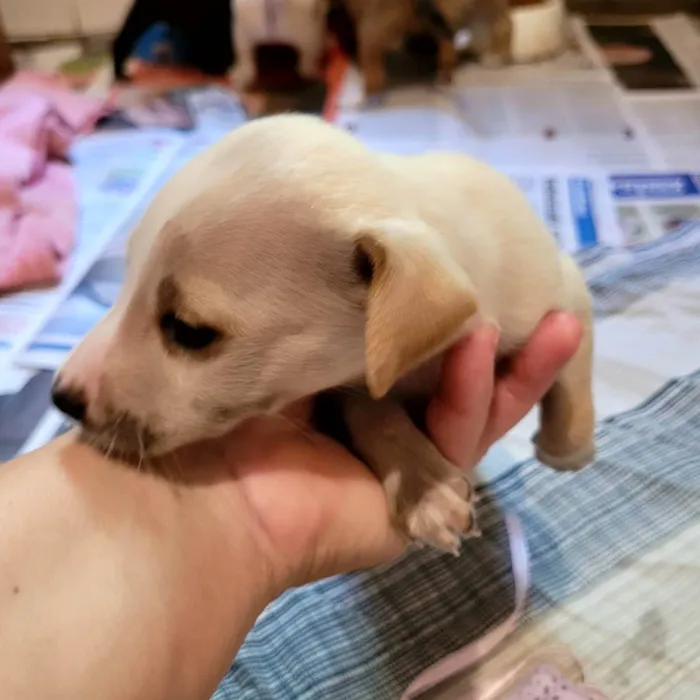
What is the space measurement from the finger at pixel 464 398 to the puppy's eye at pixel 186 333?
11.1 inches

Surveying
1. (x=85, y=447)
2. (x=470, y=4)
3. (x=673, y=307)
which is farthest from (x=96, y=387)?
(x=470, y=4)

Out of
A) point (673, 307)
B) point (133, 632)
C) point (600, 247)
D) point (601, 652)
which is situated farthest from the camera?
point (600, 247)

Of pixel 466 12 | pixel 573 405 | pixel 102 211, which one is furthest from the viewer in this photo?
pixel 466 12

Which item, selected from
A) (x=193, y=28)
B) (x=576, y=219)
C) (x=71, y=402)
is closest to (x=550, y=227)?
(x=576, y=219)

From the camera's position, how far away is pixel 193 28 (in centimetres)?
315

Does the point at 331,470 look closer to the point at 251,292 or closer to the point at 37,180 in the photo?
the point at 251,292

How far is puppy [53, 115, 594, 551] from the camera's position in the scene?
0.81 metres

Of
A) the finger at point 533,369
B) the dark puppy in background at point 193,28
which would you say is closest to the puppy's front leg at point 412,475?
the finger at point 533,369

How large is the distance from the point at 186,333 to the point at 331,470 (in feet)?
0.83

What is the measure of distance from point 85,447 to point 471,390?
427 millimetres

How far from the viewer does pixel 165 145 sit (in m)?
2.55

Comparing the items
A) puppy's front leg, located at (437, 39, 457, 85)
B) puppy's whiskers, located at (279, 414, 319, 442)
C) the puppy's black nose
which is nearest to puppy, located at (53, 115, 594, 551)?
the puppy's black nose

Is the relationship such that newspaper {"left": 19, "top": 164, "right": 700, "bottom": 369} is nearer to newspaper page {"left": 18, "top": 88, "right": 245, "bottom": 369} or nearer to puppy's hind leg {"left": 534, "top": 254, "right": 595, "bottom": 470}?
newspaper page {"left": 18, "top": 88, "right": 245, "bottom": 369}

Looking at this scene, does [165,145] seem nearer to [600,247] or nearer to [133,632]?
[600,247]
